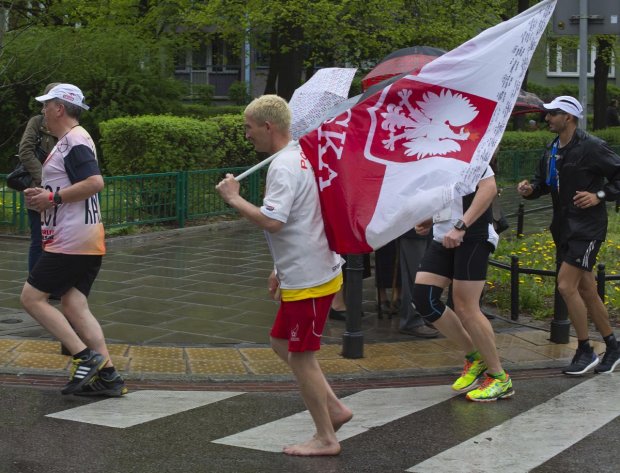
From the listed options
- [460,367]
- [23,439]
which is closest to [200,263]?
[460,367]

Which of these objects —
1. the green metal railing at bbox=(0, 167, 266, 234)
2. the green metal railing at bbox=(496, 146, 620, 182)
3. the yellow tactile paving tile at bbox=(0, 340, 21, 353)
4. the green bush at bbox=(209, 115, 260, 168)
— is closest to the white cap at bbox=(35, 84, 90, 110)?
the yellow tactile paving tile at bbox=(0, 340, 21, 353)

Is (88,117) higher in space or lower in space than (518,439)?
higher

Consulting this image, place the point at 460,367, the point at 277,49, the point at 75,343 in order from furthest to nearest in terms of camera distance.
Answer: the point at 277,49 < the point at 460,367 < the point at 75,343

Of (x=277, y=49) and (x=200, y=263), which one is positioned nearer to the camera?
(x=200, y=263)

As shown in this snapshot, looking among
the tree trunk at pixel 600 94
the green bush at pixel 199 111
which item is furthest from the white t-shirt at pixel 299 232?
the tree trunk at pixel 600 94

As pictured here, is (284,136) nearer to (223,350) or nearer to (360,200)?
(360,200)

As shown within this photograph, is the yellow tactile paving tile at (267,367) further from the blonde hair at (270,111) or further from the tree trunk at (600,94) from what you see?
the tree trunk at (600,94)

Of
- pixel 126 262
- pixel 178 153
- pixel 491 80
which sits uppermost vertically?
pixel 491 80

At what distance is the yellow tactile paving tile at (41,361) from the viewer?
23.0 feet

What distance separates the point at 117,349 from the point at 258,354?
1018 mm

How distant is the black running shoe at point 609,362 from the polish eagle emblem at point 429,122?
8.19 feet

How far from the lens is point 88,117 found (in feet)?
Answer: 64.3

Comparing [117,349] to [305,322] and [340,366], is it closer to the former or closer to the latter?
[340,366]

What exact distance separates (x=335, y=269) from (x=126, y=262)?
7012mm
